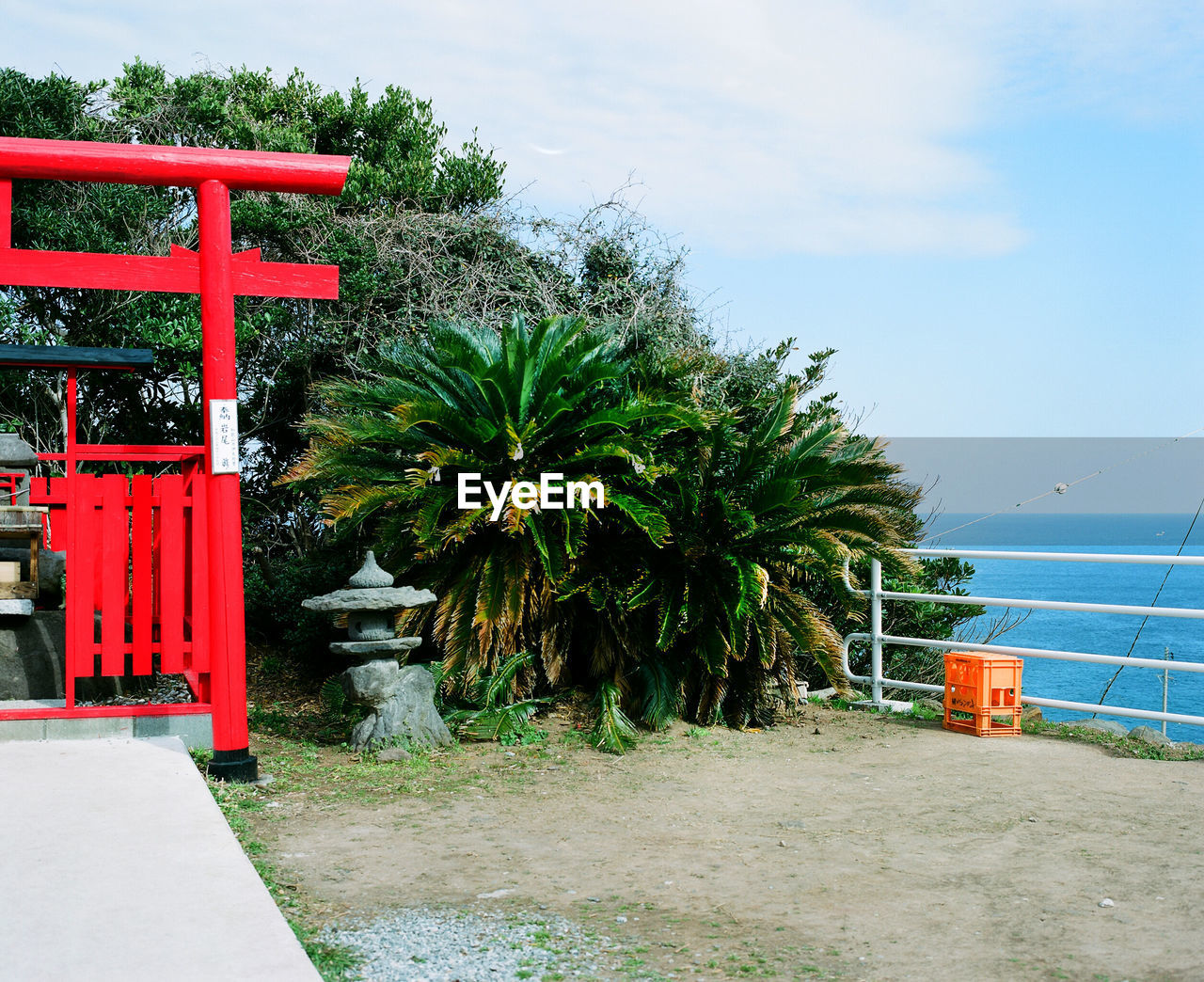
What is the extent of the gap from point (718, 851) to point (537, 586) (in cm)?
313

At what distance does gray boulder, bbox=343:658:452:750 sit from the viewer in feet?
20.7

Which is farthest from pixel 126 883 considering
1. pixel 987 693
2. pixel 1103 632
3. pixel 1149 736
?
pixel 1103 632

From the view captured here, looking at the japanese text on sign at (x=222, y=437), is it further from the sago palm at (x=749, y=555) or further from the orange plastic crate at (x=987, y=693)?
the orange plastic crate at (x=987, y=693)

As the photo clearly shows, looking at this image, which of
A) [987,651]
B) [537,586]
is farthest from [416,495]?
[987,651]

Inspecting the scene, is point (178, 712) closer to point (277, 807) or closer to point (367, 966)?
point (277, 807)

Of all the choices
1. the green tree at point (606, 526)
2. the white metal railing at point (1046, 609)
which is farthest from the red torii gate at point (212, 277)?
the white metal railing at point (1046, 609)

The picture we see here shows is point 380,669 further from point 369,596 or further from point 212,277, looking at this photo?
point 212,277

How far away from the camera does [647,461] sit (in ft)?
24.3

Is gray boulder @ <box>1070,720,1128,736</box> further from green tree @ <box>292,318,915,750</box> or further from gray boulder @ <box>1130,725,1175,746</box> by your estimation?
green tree @ <box>292,318,915,750</box>

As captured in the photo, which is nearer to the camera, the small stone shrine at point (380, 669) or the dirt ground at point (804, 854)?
the dirt ground at point (804, 854)

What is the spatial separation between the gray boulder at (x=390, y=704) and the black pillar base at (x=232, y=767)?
925mm

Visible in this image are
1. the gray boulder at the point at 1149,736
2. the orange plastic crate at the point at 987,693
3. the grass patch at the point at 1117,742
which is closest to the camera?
the grass patch at the point at 1117,742

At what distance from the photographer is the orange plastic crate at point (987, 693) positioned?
6.88m

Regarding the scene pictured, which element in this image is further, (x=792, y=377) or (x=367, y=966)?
(x=792, y=377)
